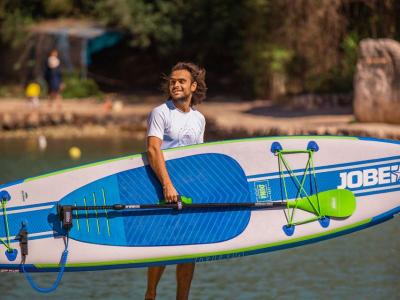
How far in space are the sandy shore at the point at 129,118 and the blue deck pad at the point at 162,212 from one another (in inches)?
497

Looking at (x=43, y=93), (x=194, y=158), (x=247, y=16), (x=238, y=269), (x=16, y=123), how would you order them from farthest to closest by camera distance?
(x=43, y=93)
(x=247, y=16)
(x=16, y=123)
(x=238, y=269)
(x=194, y=158)

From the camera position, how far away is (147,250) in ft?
26.9

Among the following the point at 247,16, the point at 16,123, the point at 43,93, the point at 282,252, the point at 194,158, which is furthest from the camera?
the point at 43,93

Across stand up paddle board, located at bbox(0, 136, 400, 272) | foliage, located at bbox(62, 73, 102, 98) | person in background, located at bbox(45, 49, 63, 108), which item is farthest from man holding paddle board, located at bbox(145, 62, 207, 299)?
foliage, located at bbox(62, 73, 102, 98)

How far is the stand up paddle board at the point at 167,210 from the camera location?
812 cm

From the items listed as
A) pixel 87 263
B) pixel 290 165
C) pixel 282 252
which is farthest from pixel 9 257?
pixel 282 252

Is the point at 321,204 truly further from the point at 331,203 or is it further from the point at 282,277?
the point at 282,277

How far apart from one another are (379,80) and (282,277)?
10.0m

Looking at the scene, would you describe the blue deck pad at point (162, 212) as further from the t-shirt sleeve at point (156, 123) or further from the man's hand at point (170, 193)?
the t-shirt sleeve at point (156, 123)

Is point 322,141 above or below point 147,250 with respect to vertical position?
above

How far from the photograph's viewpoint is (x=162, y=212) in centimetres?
809

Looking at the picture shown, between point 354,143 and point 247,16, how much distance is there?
1906cm

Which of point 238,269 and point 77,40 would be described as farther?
point 77,40

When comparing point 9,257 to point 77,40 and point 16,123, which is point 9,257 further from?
point 77,40
